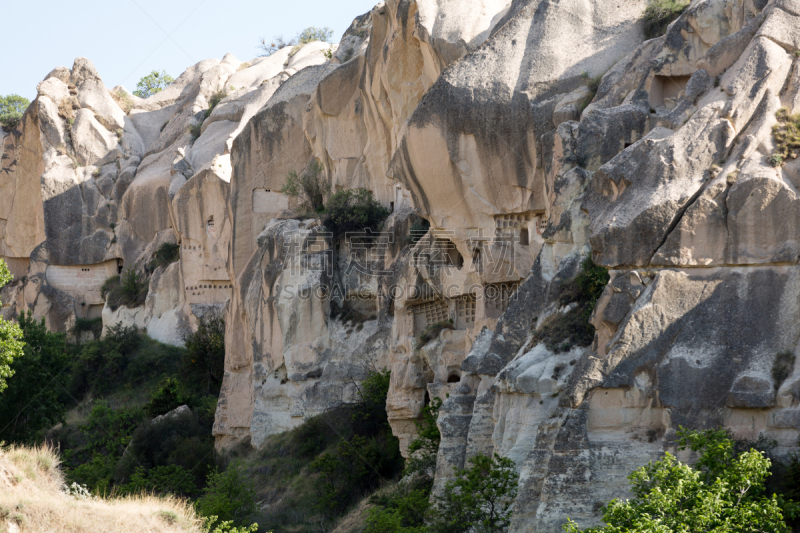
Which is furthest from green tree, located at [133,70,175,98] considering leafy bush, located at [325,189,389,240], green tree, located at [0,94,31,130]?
leafy bush, located at [325,189,389,240]

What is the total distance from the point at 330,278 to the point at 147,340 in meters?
11.4

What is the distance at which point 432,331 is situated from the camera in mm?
19047

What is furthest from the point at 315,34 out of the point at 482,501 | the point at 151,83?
the point at 482,501

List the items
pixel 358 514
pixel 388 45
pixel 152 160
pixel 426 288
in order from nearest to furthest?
1. pixel 358 514
2. pixel 426 288
3. pixel 388 45
4. pixel 152 160

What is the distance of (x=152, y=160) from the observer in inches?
1393

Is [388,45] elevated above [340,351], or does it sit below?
above

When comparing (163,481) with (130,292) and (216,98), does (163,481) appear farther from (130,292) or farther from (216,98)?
(216,98)

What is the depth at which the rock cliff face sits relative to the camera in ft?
32.0

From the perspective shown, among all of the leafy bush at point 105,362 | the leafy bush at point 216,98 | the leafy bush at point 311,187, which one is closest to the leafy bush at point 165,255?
the leafy bush at point 105,362

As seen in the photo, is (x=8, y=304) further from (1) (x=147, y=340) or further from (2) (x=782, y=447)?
(2) (x=782, y=447)

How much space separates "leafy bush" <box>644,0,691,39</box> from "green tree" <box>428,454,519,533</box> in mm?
8691

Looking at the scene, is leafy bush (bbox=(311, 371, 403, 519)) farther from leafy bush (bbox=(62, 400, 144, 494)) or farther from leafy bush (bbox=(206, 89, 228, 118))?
leafy bush (bbox=(206, 89, 228, 118))

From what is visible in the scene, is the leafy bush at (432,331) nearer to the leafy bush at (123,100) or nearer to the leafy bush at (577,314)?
the leafy bush at (577,314)

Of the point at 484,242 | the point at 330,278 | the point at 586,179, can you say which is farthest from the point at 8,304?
the point at 586,179
